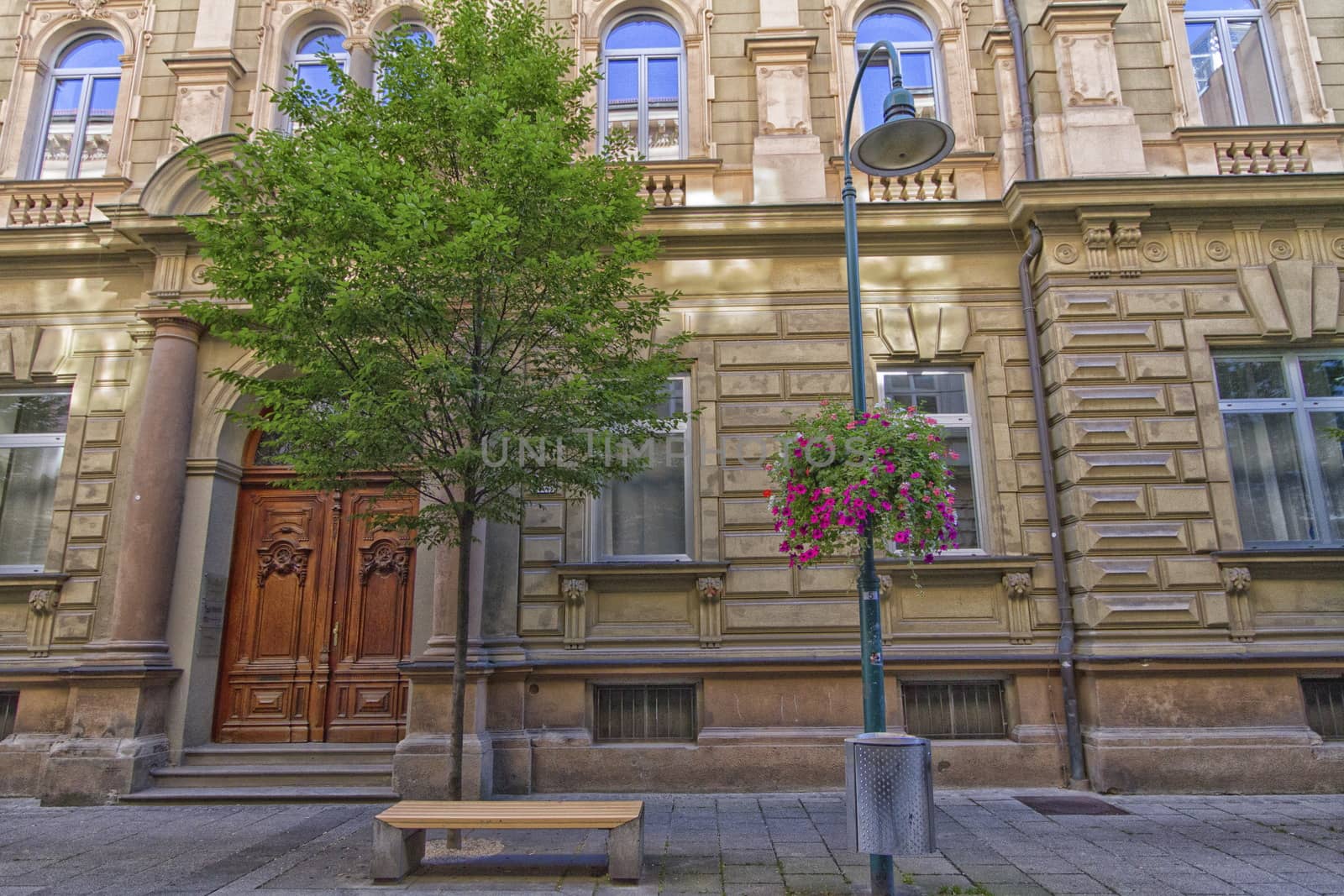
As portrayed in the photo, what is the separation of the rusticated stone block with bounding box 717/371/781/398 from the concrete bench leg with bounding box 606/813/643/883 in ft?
17.0

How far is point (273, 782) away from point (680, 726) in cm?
422

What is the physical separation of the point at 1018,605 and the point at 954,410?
230cm

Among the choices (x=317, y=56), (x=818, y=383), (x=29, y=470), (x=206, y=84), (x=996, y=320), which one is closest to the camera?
(x=818, y=383)

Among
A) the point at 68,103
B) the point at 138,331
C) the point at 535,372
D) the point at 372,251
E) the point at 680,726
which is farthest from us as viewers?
the point at 68,103

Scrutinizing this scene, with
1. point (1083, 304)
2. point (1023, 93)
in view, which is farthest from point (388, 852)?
point (1023, 93)

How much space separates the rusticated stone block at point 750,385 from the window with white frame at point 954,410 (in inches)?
51.0

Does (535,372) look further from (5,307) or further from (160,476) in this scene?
(5,307)

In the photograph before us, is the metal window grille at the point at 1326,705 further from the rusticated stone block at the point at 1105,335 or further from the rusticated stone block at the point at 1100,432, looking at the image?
the rusticated stone block at the point at 1105,335

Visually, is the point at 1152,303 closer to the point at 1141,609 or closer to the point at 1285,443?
the point at 1285,443

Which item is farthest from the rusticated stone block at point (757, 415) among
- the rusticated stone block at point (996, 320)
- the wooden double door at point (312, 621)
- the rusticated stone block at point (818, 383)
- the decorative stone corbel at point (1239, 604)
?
the decorative stone corbel at point (1239, 604)

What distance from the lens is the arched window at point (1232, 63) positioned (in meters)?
10.3

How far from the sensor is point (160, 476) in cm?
938

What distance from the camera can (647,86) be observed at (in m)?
10.9

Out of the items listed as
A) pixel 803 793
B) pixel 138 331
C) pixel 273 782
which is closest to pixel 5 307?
pixel 138 331
